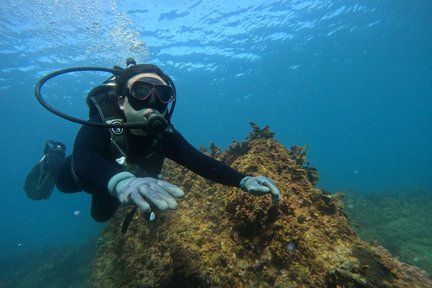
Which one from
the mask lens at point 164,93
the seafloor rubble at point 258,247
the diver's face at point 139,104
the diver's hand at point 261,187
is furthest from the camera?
the mask lens at point 164,93

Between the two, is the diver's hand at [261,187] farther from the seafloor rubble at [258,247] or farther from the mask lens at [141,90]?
the mask lens at [141,90]

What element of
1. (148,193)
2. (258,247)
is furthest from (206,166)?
(148,193)

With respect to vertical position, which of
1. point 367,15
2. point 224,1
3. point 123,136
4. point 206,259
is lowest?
point 206,259

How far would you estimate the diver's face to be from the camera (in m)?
3.49

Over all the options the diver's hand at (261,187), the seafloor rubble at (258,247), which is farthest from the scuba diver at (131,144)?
the seafloor rubble at (258,247)

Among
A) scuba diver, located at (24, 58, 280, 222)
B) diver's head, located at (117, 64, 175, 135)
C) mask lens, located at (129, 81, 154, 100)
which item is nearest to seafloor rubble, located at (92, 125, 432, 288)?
scuba diver, located at (24, 58, 280, 222)

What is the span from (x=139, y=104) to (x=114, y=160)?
2.80 feet

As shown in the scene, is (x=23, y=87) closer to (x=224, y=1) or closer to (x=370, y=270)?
(x=224, y=1)

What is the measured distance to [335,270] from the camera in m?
2.77

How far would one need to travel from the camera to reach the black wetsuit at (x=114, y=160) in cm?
265

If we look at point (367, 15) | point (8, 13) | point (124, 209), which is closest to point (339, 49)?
point (367, 15)

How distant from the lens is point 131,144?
11.9 feet

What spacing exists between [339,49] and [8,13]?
40.6m

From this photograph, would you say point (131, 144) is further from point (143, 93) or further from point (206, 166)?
point (206, 166)
